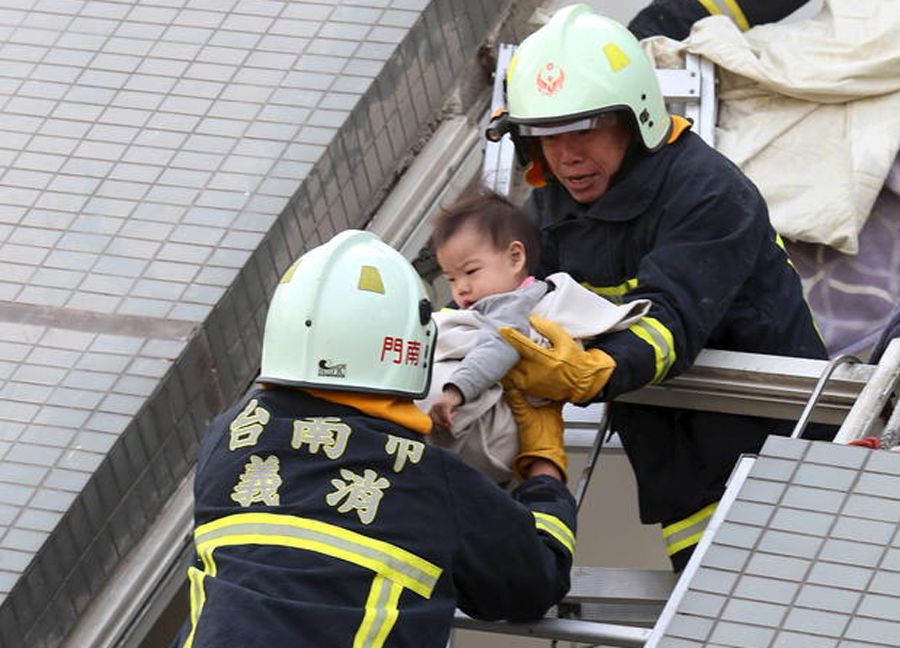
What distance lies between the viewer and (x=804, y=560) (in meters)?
3.34

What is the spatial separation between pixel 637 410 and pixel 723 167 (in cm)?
55

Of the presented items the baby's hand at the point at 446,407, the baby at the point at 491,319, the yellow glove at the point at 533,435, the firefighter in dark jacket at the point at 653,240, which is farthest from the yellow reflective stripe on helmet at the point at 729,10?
the baby's hand at the point at 446,407

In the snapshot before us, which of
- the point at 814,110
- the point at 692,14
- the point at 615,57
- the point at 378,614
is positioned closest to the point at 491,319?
the point at 615,57

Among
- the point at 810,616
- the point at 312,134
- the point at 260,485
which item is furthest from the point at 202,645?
the point at 312,134

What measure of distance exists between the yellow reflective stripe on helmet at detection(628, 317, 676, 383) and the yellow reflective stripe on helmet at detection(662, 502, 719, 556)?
16.9 inches

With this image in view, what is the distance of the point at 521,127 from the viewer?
4625 millimetres

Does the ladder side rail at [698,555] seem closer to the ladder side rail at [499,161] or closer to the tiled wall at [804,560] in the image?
the tiled wall at [804,560]

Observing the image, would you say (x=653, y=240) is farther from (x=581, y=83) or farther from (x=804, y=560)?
(x=804, y=560)

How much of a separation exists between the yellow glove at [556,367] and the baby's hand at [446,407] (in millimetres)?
142

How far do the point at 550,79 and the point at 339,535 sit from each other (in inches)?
52.3

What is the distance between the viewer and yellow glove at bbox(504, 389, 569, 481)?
422cm

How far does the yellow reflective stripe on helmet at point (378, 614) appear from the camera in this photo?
3.60 meters

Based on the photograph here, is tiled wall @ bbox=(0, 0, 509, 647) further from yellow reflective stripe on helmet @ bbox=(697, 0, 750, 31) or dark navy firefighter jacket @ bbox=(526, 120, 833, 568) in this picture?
dark navy firefighter jacket @ bbox=(526, 120, 833, 568)

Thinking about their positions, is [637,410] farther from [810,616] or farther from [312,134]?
[810,616]
